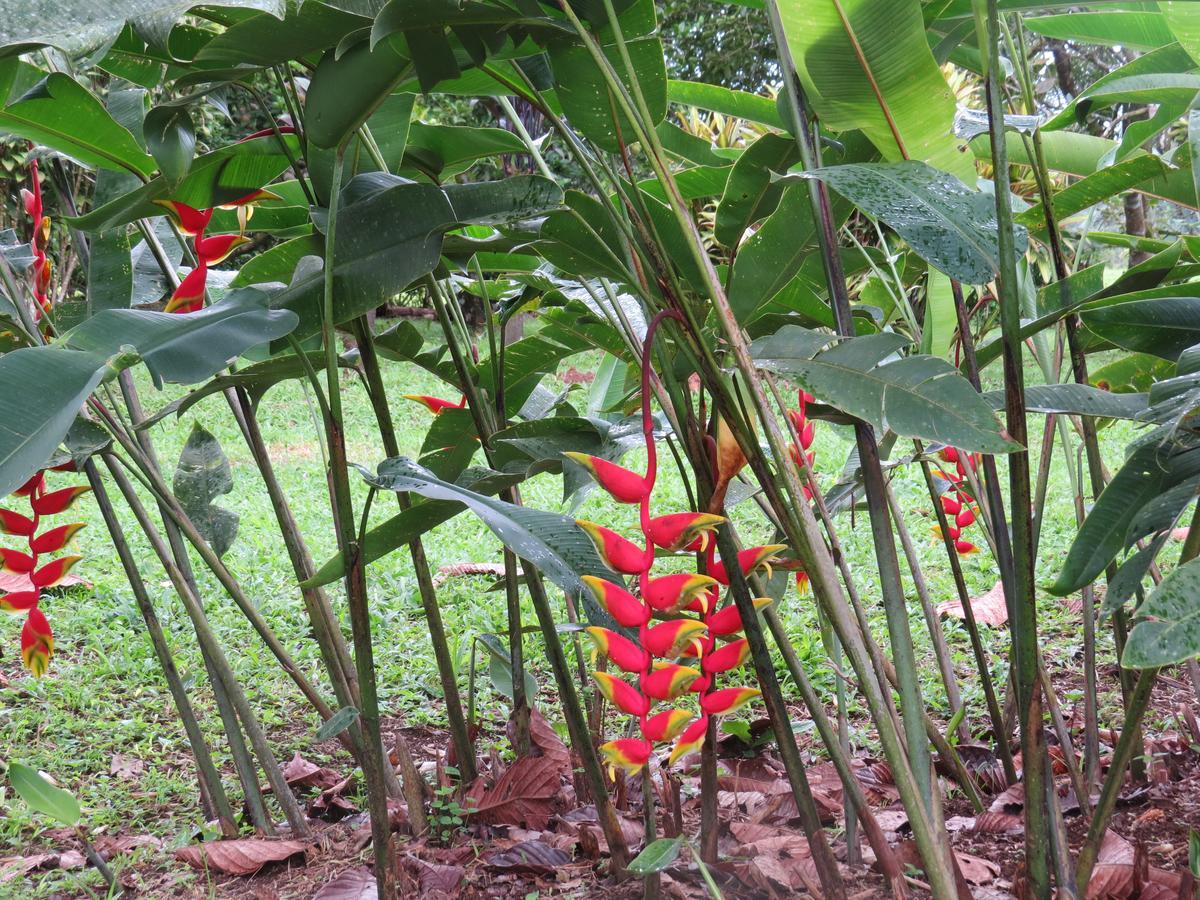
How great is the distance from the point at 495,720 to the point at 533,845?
2.22 feet

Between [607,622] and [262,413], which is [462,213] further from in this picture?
[262,413]

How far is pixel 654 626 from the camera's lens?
694mm

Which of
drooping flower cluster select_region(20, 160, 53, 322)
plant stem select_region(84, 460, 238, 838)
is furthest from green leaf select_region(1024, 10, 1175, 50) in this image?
plant stem select_region(84, 460, 238, 838)

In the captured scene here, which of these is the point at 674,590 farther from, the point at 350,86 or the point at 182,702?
the point at 182,702

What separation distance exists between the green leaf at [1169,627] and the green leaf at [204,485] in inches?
43.9

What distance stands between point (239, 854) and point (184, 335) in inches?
33.4

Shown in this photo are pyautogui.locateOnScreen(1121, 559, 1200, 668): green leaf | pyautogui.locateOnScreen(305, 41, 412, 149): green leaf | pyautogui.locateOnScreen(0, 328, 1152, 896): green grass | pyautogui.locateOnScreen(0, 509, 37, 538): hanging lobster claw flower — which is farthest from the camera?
pyautogui.locateOnScreen(0, 328, 1152, 896): green grass

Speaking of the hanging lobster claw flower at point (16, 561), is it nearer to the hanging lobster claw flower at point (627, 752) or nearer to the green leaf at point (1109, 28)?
the hanging lobster claw flower at point (627, 752)

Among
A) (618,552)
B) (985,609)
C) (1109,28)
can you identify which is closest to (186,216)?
(618,552)

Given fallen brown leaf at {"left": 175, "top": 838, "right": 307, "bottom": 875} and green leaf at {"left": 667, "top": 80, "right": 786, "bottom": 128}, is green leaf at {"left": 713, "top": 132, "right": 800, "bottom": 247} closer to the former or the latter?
green leaf at {"left": 667, "top": 80, "right": 786, "bottom": 128}

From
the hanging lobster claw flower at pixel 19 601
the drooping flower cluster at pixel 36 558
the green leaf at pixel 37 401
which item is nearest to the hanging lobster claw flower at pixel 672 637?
the green leaf at pixel 37 401

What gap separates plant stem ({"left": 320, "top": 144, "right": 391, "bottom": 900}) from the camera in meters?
0.84

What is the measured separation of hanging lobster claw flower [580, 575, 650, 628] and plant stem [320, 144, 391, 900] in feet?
0.91

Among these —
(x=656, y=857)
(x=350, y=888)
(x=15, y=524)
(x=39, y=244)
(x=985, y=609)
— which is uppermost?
(x=39, y=244)
